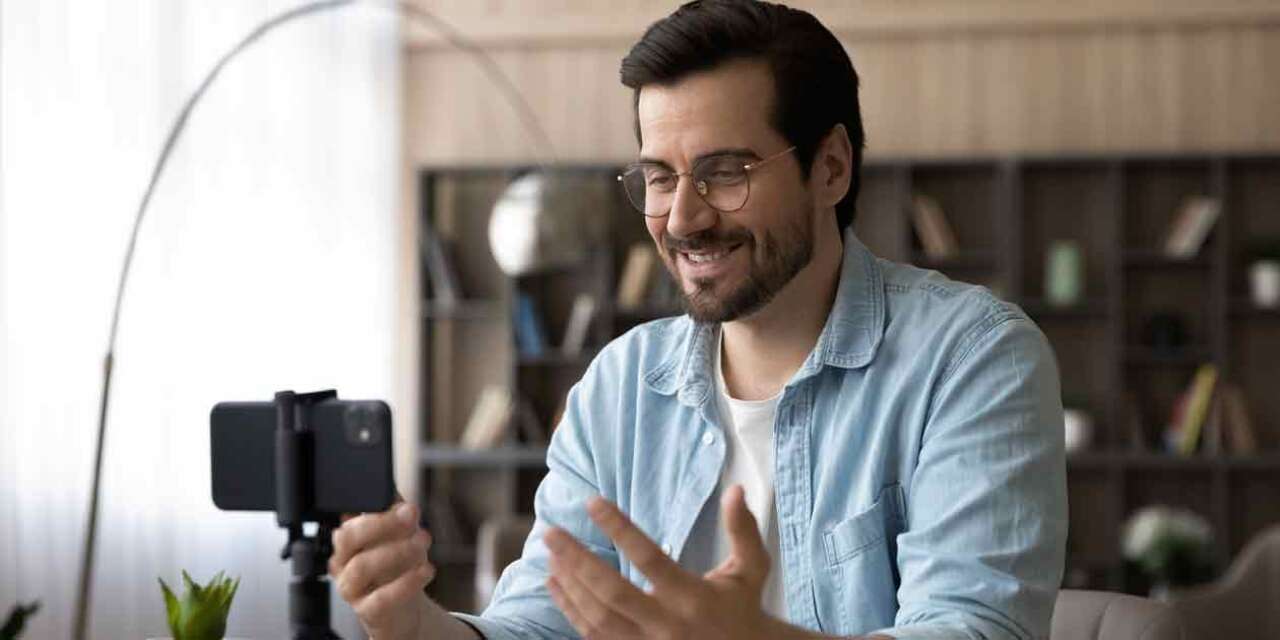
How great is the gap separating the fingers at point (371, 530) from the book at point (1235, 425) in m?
4.98

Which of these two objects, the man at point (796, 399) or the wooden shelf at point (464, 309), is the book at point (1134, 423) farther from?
the man at point (796, 399)

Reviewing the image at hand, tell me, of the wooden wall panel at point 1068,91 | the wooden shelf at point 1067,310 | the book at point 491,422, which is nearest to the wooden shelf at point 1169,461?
the wooden shelf at point 1067,310

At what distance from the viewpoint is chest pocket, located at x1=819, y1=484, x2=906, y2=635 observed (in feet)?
5.79

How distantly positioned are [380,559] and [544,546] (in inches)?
17.1

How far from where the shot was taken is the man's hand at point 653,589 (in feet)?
4.07

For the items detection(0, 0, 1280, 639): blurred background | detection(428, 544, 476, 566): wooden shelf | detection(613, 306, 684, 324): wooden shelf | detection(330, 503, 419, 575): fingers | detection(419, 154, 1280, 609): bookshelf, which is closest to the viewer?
detection(330, 503, 419, 575): fingers

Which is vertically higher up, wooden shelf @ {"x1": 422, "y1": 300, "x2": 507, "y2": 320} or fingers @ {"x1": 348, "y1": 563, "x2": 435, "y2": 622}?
wooden shelf @ {"x1": 422, "y1": 300, "x2": 507, "y2": 320}

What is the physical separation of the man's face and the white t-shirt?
0.39 feet

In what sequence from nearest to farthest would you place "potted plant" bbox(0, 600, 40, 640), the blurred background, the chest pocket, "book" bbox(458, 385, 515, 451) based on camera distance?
"potted plant" bbox(0, 600, 40, 640), the chest pocket, the blurred background, "book" bbox(458, 385, 515, 451)

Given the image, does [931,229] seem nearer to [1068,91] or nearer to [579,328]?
[1068,91]

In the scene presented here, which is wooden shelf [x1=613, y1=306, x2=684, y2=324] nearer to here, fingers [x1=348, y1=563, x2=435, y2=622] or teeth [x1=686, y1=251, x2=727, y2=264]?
teeth [x1=686, y1=251, x2=727, y2=264]

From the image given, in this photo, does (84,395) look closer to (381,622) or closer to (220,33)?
(220,33)

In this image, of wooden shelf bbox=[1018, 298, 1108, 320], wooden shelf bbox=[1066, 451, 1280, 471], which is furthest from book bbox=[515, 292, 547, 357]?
wooden shelf bbox=[1066, 451, 1280, 471]

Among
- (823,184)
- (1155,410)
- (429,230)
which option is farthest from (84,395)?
(1155,410)
